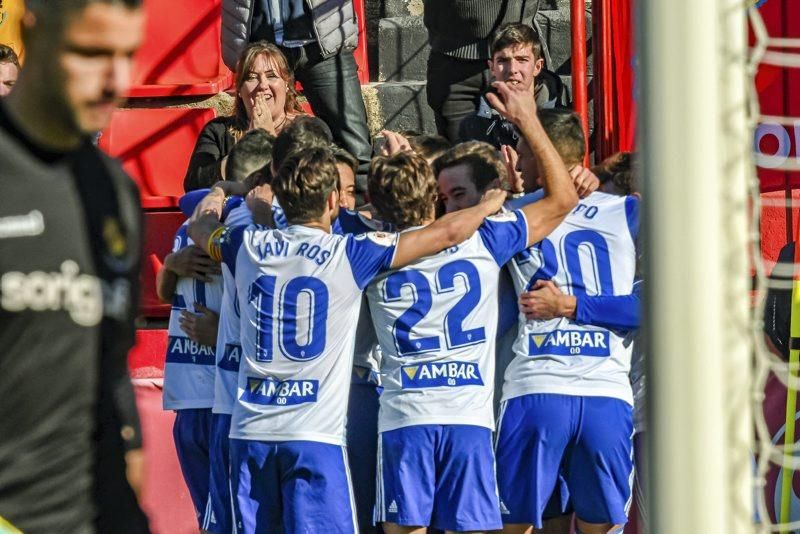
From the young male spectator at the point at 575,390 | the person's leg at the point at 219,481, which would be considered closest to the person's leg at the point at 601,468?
the young male spectator at the point at 575,390

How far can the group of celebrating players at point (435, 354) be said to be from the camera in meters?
4.84

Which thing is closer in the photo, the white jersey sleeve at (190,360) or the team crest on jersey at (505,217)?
the team crest on jersey at (505,217)

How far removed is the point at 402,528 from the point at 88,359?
2477mm

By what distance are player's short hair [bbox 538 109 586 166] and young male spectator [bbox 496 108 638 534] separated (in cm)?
25

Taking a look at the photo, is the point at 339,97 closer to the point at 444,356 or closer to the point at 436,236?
the point at 436,236

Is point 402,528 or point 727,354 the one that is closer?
point 727,354

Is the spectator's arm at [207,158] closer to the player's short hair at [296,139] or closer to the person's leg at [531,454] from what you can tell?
the player's short hair at [296,139]

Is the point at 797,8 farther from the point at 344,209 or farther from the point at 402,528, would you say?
the point at 402,528

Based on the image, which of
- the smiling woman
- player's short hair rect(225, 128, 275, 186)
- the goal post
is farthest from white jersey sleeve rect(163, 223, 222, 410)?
the goal post

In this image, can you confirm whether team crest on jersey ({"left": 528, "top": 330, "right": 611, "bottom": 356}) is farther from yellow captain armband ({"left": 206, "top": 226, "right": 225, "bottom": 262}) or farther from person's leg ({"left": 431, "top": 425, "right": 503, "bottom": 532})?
yellow captain armband ({"left": 206, "top": 226, "right": 225, "bottom": 262})

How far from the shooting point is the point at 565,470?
195 inches

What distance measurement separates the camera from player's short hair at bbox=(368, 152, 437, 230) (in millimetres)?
4957

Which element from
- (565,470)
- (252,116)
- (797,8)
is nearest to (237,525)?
(565,470)

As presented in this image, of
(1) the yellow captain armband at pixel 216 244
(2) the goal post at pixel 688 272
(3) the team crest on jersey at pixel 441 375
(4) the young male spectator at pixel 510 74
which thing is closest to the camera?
(2) the goal post at pixel 688 272
